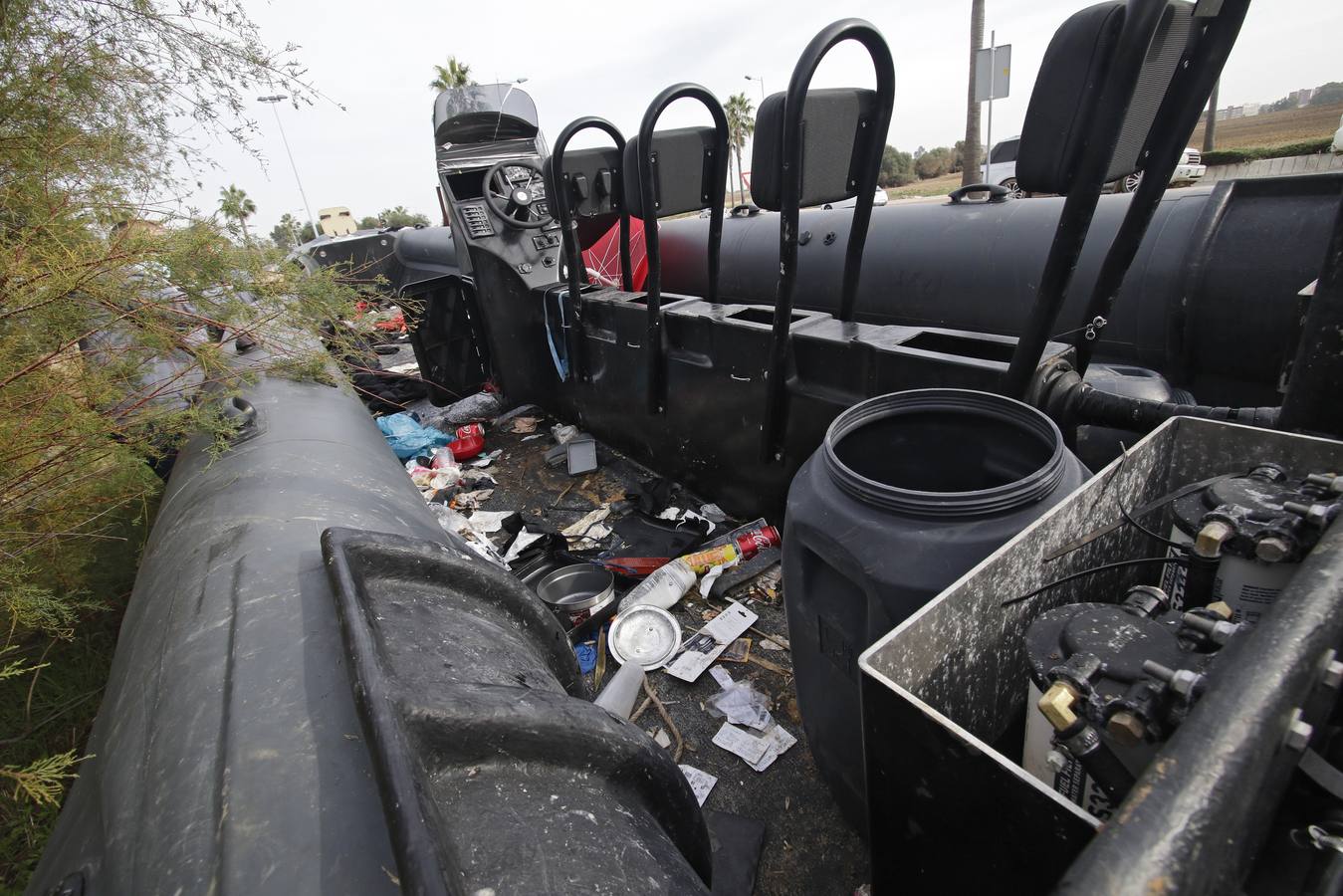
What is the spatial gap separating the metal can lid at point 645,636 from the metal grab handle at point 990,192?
10.1 feet

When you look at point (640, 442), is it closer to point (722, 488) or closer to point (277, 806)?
point (722, 488)

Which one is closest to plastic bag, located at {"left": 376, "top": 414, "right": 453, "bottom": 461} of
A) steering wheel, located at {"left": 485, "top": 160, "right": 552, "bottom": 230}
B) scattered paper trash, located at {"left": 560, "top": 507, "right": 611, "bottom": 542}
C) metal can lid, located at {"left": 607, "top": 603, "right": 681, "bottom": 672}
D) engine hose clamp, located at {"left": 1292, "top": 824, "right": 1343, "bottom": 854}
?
scattered paper trash, located at {"left": 560, "top": 507, "right": 611, "bottom": 542}

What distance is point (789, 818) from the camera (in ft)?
6.58

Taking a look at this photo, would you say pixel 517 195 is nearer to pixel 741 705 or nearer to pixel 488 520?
pixel 488 520

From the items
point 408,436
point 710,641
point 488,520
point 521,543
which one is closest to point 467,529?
point 488,520

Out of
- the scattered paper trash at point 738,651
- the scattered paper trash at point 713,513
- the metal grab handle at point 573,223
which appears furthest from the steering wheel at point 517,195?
the scattered paper trash at point 738,651

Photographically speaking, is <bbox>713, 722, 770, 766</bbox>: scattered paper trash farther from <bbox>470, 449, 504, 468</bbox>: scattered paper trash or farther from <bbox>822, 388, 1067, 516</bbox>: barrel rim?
<bbox>470, 449, 504, 468</bbox>: scattered paper trash

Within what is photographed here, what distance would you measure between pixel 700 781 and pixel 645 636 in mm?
723

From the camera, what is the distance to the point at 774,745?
2254mm

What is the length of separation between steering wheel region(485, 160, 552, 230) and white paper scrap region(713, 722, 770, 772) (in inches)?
151

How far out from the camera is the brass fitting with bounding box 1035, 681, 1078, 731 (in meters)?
0.77

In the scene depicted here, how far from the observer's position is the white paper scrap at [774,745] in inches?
86.4

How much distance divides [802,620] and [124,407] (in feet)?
7.45

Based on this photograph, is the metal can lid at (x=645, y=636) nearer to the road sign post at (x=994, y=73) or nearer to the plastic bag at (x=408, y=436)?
the plastic bag at (x=408, y=436)
